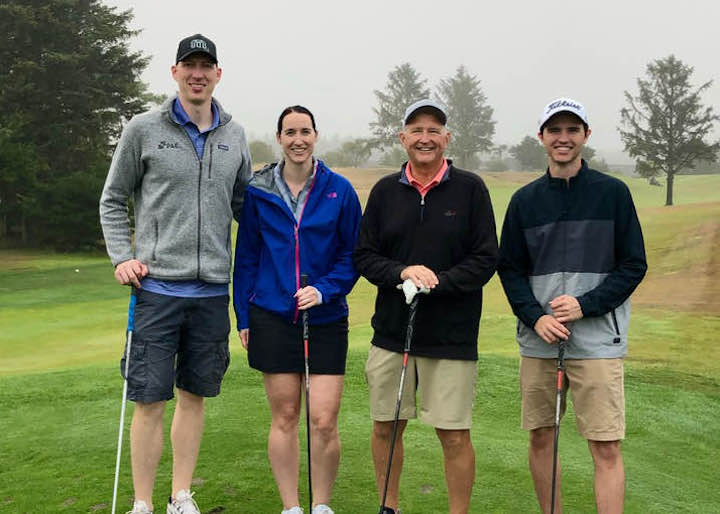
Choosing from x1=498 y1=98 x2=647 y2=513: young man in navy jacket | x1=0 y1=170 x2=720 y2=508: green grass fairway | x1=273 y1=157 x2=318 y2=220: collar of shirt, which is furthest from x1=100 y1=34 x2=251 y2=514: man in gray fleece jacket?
x1=498 y1=98 x2=647 y2=513: young man in navy jacket

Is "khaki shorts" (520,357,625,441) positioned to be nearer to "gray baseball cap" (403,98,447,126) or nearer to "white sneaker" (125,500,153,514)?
"gray baseball cap" (403,98,447,126)

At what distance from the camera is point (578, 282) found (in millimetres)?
3189

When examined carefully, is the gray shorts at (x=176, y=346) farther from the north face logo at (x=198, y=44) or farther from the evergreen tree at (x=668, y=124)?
the evergreen tree at (x=668, y=124)

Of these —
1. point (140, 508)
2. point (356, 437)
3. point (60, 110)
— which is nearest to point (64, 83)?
point (60, 110)

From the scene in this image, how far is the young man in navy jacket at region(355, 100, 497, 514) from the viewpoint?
127 inches

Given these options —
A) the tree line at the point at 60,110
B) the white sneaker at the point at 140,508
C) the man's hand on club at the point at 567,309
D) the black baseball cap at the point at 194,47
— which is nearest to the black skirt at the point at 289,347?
the white sneaker at the point at 140,508

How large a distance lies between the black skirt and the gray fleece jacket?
313mm

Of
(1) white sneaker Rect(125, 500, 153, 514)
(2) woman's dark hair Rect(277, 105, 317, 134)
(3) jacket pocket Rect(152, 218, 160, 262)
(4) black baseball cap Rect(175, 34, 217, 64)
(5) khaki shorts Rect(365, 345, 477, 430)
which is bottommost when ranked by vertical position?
(1) white sneaker Rect(125, 500, 153, 514)

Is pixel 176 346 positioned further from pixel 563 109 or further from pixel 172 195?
pixel 563 109

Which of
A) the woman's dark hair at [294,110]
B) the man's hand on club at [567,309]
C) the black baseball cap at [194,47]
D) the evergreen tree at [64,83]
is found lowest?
the man's hand on club at [567,309]

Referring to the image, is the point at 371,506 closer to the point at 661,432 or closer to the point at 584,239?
the point at 584,239

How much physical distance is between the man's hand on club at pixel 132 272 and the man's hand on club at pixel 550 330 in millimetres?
1753

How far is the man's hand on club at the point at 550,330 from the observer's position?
10.2ft

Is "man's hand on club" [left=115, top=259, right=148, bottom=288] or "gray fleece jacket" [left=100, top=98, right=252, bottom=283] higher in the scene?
"gray fleece jacket" [left=100, top=98, right=252, bottom=283]
